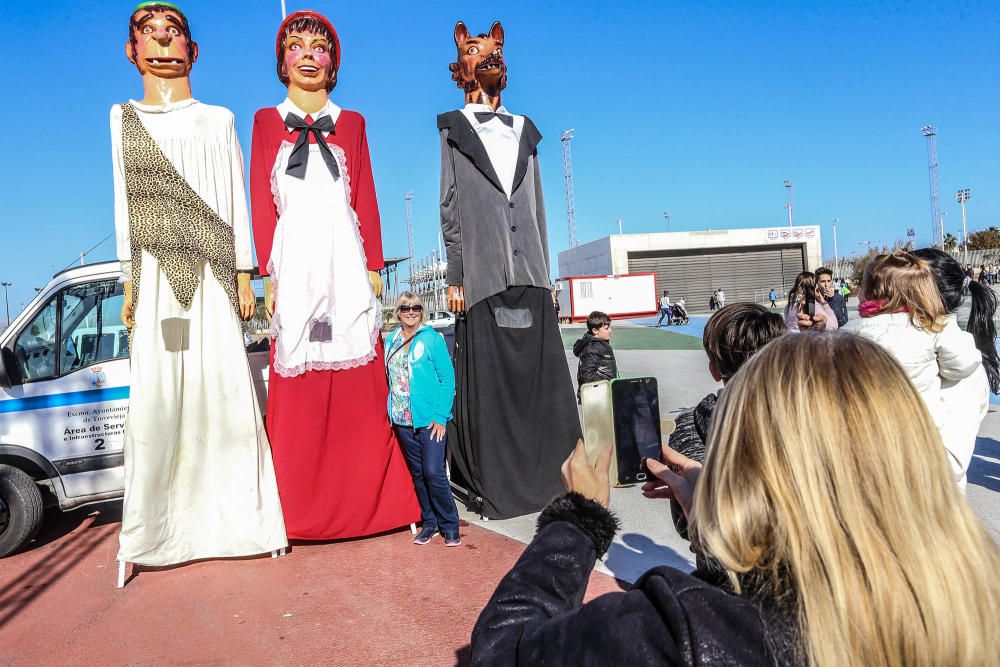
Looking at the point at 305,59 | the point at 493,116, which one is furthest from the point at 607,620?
the point at 493,116

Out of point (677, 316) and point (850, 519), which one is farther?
point (677, 316)

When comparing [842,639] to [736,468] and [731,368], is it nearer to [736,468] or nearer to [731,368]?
[736,468]

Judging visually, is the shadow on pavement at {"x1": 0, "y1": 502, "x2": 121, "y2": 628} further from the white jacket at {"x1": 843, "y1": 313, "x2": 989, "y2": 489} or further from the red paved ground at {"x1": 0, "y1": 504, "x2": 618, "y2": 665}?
the white jacket at {"x1": 843, "y1": 313, "x2": 989, "y2": 489}

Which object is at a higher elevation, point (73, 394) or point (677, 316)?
point (73, 394)

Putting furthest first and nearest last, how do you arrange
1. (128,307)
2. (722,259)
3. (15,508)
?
1. (722,259)
2. (15,508)
3. (128,307)

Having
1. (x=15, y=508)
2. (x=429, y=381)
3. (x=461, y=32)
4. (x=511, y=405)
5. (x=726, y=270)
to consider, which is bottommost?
(x=15, y=508)

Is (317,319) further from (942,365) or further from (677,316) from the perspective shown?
(677,316)

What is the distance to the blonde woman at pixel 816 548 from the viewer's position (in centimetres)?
121

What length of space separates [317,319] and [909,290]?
3438 mm

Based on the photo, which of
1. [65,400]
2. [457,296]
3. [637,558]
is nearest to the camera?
[637,558]

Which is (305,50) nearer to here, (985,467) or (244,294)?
(244,294)

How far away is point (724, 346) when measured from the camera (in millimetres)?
2580

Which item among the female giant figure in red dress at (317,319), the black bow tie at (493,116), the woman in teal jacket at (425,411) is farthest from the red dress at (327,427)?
the black bow tie at (493,116)

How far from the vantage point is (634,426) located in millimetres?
2416
